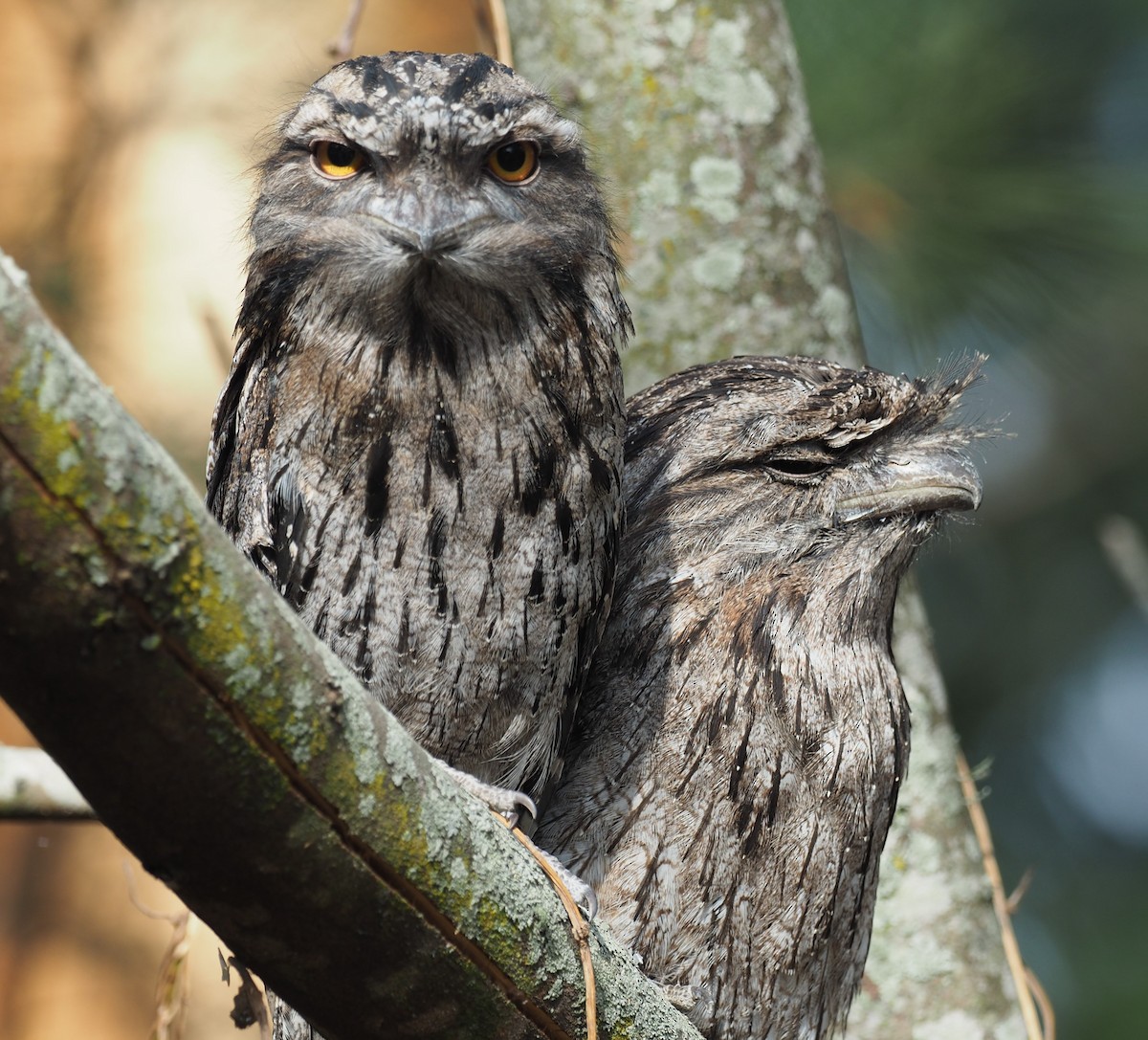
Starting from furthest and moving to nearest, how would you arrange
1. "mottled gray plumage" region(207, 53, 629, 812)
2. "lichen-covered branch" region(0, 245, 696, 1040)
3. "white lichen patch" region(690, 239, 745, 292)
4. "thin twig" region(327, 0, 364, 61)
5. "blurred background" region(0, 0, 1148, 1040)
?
"blurred background" region(0, 0, 1148, 1040) → "white lichen patch" region(690, 239, 745, 292) → "thin twig" region(327, 0, 364, 61) → "mottled gray plumage" region(207, 53, 629, 812) → "lichen-covered branch" region(0, 245, 696, 1040)

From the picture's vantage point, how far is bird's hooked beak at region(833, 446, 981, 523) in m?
2.77

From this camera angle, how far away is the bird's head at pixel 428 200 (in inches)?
84.4

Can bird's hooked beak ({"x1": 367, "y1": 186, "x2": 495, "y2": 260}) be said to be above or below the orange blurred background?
below

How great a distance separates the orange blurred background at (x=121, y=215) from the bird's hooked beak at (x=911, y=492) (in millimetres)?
3245

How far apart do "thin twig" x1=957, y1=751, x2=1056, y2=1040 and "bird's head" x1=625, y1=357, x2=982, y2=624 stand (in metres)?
0.93

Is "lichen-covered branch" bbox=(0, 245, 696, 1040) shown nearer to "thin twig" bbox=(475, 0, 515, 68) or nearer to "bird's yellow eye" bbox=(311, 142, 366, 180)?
"bird's yellow eye" bbox=(311, 142, 366, 180)

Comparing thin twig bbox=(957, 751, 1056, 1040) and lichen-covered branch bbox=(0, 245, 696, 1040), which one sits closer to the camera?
lichen-covered branch bbox=(0, 245, 696, 1040)

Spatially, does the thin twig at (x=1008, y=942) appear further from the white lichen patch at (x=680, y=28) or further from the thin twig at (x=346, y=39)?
the thin twig at (x=346, y=39)

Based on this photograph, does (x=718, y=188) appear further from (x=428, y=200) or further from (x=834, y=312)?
(x=428, y=200)

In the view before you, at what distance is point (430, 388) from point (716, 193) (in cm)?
161

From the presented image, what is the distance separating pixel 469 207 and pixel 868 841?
1485 millimetres

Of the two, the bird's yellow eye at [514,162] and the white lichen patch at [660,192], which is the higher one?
the white lichen patch at [660,192]

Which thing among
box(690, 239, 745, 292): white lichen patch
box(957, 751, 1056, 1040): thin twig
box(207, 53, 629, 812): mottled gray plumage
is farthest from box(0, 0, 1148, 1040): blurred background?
box(207, 53, 629, 812): mottled gray plumage

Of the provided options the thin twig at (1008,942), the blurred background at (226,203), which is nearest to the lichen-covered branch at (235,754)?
the thin twig at (1008,942)
